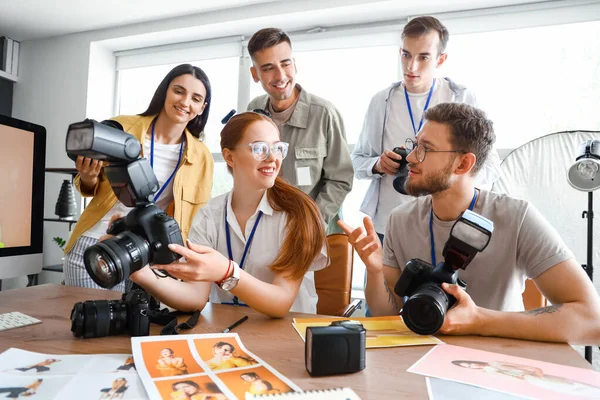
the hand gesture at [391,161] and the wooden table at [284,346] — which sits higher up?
the hand gesture at [391,161]

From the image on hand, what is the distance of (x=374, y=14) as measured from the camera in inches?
163

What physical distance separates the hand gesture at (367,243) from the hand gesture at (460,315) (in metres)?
0.29

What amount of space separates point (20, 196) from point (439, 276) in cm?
146

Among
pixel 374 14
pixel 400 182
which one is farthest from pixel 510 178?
pixel 374 14

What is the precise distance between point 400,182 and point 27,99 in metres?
5.26

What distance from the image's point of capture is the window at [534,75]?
142 inches

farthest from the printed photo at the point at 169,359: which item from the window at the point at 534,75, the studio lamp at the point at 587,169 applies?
the window at the point at 534,75

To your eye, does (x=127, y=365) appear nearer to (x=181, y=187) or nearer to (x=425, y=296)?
(x=425, y=296)

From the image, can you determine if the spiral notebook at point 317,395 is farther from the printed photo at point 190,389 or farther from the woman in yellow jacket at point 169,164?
the woman in yellow jacket at point 169,164

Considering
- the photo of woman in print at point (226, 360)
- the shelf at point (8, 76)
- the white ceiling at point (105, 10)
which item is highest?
the white ceiling at point (105, 10)

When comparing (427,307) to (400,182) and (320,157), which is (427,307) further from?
(320,157)

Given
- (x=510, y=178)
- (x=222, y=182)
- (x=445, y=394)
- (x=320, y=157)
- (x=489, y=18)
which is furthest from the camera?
(x=222, y=182)

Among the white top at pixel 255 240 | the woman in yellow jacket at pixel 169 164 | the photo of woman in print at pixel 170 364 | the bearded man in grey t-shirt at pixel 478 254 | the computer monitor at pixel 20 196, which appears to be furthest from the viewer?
the woman in yellow jacket at pixel 169 164

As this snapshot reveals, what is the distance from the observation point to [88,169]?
2041 millimetres
